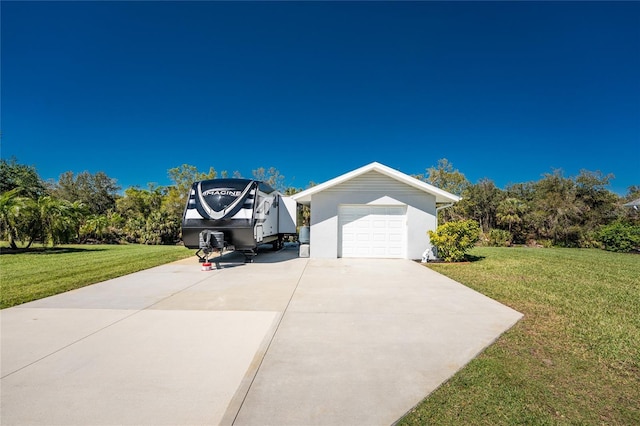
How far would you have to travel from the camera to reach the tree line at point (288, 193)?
12828 millimetres

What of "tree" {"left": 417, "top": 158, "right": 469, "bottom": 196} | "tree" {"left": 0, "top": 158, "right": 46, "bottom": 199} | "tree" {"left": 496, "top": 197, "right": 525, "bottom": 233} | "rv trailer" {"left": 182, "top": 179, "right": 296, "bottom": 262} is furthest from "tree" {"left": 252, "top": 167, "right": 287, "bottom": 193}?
"tree" {"left": 496, "top": 197, "right": 525, "bottom": 233}

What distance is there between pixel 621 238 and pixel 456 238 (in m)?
13.0

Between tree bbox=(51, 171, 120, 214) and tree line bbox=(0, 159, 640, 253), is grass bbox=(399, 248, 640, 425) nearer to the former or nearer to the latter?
tree line bbox=(0, 159, 640, 253)

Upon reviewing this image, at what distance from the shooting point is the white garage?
447 inches

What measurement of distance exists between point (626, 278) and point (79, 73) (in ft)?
83.5

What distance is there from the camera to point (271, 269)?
342 inches

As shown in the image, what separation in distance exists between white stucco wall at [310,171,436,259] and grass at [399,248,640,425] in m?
5.99

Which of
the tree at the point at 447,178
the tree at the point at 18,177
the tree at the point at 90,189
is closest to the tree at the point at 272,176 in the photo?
the tree at the point at 447,178

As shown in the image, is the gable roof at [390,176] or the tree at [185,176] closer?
the gable roof at [390,176]

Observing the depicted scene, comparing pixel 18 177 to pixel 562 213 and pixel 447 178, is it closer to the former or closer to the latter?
pixel 447 178

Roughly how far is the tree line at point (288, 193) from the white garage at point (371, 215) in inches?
486

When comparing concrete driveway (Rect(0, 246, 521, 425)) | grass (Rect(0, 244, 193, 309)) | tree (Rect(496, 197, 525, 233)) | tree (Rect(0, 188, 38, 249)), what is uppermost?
tree (Rect(496, 197, 525, 233))

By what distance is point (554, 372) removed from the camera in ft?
9.07

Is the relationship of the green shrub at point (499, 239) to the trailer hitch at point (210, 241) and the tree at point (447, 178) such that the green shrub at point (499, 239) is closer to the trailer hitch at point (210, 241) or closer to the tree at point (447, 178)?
the tree at point (447, 178)
